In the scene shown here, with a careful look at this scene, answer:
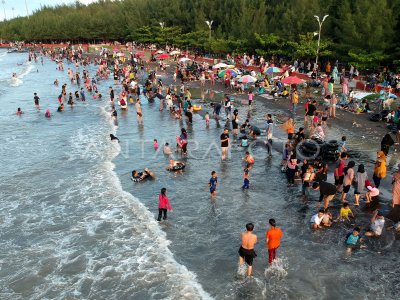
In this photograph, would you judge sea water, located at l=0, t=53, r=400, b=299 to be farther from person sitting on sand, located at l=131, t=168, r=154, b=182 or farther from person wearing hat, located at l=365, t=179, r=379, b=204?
person wearing hat, located at l=365, t=179, r=379, b=204

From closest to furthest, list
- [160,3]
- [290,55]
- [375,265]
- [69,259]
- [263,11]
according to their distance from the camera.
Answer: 1. [375,265]
2. [69,259]
3. [290,55]
4. [263,11]
5. [160,3]

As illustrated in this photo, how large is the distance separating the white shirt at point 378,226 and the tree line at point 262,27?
23356 millimetres

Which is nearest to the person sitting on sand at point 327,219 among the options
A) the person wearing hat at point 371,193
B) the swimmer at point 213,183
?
the person wearing hat at point 371,193

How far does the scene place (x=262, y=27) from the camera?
4859 cm

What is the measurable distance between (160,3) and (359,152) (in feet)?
244

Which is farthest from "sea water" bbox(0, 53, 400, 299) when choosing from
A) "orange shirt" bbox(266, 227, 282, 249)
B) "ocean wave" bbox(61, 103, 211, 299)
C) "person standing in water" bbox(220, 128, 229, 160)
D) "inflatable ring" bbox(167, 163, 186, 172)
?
"orange shirt" bbox(266, 227, 282, 249)

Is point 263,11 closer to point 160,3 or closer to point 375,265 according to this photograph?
point 160,3

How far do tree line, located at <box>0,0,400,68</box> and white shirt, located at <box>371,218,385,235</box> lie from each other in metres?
23.4

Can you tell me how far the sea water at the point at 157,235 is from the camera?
381 inches

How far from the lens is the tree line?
32.1 meters

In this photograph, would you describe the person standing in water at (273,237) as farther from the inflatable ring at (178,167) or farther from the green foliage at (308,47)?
the green foliage at (308,47)

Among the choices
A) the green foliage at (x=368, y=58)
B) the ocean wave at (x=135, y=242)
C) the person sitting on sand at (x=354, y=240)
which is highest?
the green foliage at (x=368, y=58)

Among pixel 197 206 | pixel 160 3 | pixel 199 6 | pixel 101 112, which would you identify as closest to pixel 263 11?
pixel 199 6

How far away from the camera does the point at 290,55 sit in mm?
41594
